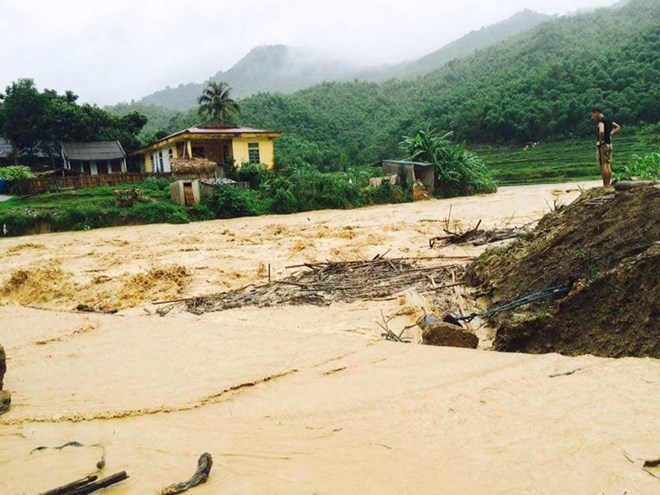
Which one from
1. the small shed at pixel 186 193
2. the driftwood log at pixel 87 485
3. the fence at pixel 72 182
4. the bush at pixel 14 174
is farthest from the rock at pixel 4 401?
the bush at pixel 14 174

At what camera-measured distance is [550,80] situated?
2093 inches

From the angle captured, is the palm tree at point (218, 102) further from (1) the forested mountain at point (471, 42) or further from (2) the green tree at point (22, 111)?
(1) the forested mountain at point (471, 42)

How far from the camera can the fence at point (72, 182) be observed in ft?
83.9

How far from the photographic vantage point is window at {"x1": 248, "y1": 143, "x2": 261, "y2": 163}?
31.7 metres

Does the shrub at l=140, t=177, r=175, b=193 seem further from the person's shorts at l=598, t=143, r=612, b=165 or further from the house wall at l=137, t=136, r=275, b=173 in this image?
the person's shorts at l=598, t=143, r=612, b=165

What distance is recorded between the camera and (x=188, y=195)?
73.5 ft

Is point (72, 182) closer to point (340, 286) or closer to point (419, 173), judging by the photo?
point (419, 173)

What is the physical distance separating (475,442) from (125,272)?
29.0 feet

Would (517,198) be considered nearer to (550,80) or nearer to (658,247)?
(658,247)

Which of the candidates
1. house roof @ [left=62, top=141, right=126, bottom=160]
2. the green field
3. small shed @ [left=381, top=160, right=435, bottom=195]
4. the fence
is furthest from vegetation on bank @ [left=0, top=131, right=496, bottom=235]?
house roof @ [left=62, top=141, right=126, bottom=160]

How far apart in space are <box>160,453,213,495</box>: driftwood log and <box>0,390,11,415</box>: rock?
7.59 feet

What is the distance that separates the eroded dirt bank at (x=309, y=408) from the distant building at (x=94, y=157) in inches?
1218

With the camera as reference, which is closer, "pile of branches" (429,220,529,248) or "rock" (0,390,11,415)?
"rock" (0,390,11,415)

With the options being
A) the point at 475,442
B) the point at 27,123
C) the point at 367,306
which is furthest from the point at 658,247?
the point at 27,123
